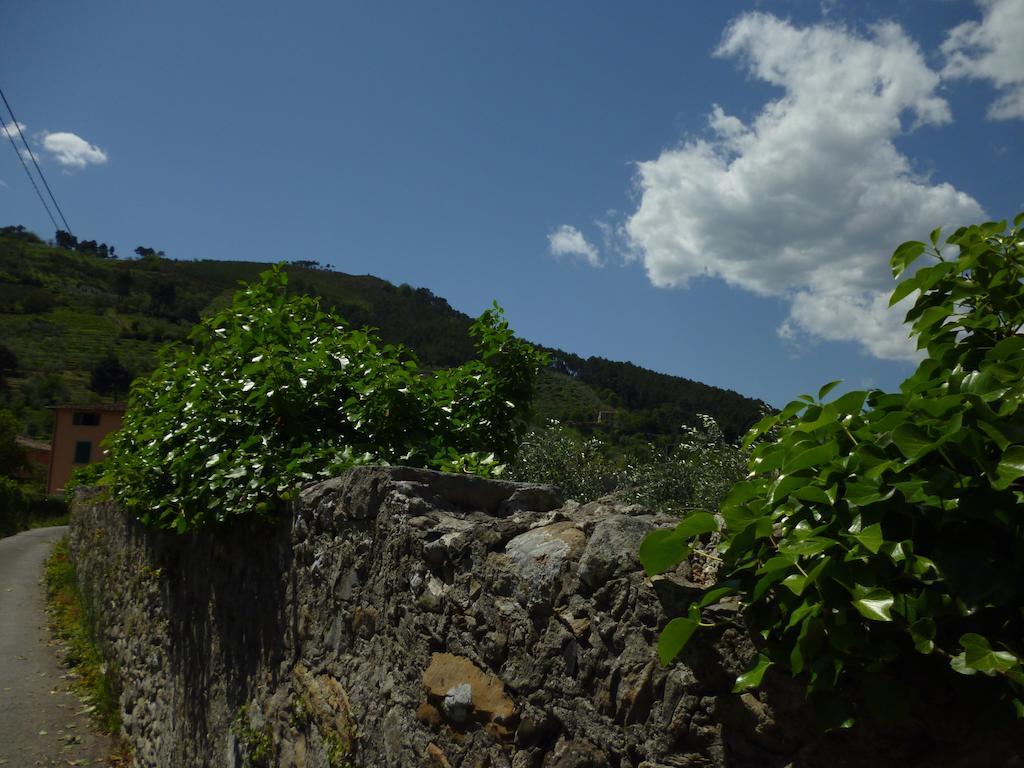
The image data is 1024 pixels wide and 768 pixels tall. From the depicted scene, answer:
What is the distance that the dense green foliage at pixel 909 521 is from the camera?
1508 mm

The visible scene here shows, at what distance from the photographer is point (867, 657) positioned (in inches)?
61.7

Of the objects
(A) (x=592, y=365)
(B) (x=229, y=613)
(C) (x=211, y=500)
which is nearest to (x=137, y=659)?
(B) (x=229, y=613)

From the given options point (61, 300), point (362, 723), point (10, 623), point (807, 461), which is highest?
point (61, 300)

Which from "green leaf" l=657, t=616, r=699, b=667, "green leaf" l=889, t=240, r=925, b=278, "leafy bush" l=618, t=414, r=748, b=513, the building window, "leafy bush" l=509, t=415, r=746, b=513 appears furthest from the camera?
the building window

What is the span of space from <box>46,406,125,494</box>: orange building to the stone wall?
50304 mm

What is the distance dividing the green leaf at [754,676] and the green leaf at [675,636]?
5.7 inches

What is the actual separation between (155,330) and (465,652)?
8283cm

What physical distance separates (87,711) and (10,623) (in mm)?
6480

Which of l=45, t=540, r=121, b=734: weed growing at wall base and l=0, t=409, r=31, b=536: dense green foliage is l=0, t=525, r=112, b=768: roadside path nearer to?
Result: l=45, t=540, r=121, b=734: weed growing at wall base

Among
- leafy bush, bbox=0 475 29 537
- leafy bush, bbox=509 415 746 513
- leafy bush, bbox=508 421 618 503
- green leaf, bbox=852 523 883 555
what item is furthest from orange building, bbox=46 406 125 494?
green leaf, bbox=852 523 883 555

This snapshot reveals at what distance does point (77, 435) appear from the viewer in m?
50.2

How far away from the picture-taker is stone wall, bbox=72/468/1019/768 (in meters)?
1.90

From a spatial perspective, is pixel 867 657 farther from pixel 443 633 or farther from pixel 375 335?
pixel 375 335

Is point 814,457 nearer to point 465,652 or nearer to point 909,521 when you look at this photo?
point 909,521
